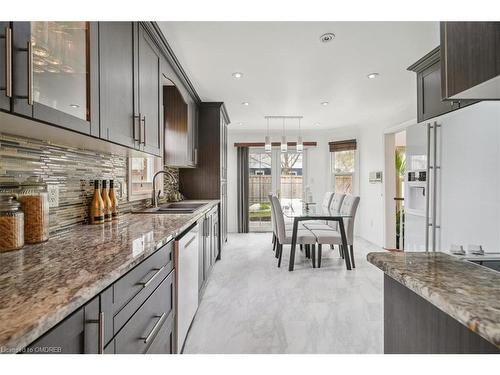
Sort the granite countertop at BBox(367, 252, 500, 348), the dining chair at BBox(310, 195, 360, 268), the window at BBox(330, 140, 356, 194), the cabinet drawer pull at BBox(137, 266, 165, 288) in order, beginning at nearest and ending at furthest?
the granite countertop at BBox(367, 252, 500, 348) < the cabinet drawer pull at BBox(137, 266, 165, 288) < the dining chair at BBox(310, 195, 360, 268) < the window at BBox(330, 140, 356, 194)

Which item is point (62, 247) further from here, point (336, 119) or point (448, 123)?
point (336, 119)

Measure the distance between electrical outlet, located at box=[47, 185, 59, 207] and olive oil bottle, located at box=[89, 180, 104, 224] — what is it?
292 millimetres

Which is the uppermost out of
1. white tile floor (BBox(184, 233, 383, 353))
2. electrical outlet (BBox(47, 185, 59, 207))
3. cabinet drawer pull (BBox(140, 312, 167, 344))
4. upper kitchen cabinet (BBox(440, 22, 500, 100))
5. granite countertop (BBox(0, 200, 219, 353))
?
upper kitchen cabinet (BBox(440, 22, 500, 100))

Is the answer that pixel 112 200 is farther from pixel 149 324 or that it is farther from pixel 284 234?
pixel 284 234

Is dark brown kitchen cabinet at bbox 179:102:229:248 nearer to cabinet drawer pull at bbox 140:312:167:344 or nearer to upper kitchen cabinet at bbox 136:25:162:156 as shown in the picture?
upper kitchen cabinet at bbox 136:25:162:156

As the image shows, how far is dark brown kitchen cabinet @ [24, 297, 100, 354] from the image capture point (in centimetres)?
60

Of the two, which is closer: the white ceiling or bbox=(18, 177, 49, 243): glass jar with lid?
bbox=(18, 177, 49, 243): glass jar with lid

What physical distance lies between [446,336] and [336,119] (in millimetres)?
5153

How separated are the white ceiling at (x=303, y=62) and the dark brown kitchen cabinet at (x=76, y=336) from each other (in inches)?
82.8

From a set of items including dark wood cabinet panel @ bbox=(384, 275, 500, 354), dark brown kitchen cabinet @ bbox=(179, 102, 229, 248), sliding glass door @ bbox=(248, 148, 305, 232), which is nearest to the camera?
dark wood cabinet panel @ bbox=(384, 275, 500, 354)

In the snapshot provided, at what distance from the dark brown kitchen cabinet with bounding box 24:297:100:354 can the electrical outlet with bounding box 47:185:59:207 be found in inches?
37.8

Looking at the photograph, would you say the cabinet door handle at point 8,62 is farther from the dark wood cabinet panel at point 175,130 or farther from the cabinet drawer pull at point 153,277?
the dark wood cabinet panel at point 175,130

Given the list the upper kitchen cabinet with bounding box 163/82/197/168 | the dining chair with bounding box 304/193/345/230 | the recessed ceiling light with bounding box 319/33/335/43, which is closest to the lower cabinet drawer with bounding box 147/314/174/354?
the upper kitchen cabinet with bounding box 163/82/197/168

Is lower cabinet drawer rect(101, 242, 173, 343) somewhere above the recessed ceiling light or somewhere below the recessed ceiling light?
below
